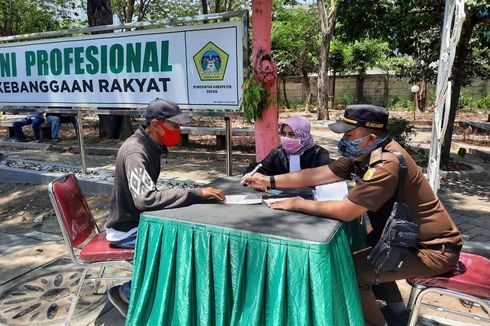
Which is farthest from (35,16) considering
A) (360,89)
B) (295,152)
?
(295,152)

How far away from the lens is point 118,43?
17.1ft

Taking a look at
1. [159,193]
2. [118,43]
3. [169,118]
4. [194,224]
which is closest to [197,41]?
[118,43]

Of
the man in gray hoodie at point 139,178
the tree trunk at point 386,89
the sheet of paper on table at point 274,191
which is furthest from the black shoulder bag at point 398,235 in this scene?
the tree trunk at point 386,89

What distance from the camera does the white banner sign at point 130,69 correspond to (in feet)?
14.5

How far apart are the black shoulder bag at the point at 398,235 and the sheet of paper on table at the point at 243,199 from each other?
0.77m

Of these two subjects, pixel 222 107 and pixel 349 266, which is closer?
pixel 349 266

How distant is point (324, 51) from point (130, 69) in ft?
36.6

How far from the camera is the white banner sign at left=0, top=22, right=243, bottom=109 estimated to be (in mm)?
4434

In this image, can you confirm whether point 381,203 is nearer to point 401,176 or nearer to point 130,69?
point 401,176

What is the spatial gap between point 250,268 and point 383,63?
20.7 meters

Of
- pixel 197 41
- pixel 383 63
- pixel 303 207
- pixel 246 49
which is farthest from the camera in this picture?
pixel 383 63

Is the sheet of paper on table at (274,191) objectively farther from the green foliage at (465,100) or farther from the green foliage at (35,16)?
the green foliage at (465,100)

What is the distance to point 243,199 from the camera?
261 centimetres

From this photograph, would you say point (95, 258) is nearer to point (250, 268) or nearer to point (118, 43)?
point (250, 268)
